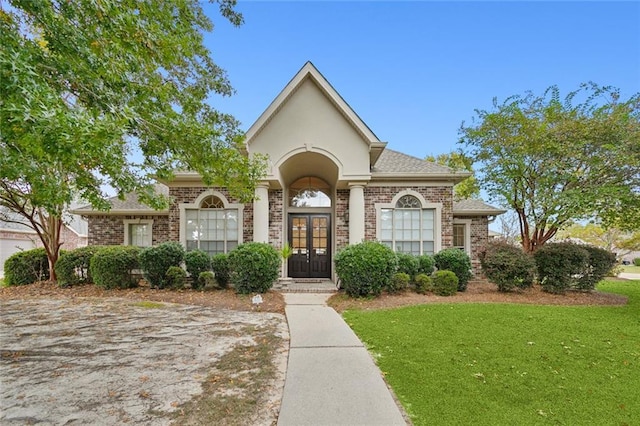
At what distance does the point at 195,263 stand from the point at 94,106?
611cm

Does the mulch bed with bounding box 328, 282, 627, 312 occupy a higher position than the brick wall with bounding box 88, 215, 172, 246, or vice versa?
the brick wall with bounding box 88, 215, 172, 246

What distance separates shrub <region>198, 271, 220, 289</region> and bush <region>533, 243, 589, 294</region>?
1005 cm

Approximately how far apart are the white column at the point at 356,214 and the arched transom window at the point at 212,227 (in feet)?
13.8

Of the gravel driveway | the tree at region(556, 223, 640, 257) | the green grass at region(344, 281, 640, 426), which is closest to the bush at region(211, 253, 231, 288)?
the gravel driveway

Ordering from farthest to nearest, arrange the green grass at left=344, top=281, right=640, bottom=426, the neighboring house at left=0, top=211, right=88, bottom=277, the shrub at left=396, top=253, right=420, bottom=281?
the neighboring house at left=0, top=211, right=88, bottom=277
the shrub at left=396, top=253, right=420, bottom=281
the green grass at left=344, top=281, right=640, bottom=426

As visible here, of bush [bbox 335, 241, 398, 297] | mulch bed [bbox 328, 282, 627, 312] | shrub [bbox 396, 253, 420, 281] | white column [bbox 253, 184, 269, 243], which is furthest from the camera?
white column [bbox 253, 184, 269, 243]

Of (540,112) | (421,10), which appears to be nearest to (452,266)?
(540,112)

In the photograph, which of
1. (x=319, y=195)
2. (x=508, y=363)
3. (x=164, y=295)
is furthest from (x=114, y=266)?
(x=508, y=363)

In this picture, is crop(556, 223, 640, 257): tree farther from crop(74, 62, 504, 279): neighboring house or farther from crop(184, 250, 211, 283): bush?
crop(184, 250, 211, 283): bush

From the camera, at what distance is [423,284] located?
30.9 ft

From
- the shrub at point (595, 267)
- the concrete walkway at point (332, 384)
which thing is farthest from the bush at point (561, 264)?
the concrete walkway at point (332, 384)

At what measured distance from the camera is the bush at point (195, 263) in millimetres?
10125

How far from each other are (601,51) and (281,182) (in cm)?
1233

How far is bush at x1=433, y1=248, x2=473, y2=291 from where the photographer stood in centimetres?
983
